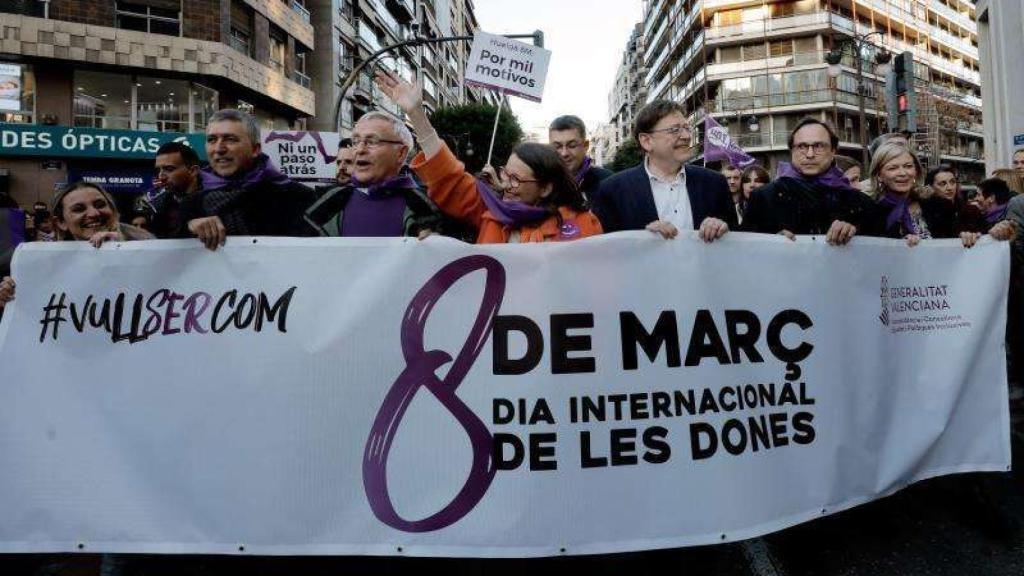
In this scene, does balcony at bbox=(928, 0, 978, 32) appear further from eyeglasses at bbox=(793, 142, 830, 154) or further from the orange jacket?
the orange jacket

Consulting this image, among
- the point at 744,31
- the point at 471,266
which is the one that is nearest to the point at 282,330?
the point at 471,266

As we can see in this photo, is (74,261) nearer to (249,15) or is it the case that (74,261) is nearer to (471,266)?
(471,266)

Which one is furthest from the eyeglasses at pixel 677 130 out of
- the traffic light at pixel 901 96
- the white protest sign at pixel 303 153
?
the traffic light at pixel 901 96

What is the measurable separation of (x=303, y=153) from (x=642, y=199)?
754 centimetres

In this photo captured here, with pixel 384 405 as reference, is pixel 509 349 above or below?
above

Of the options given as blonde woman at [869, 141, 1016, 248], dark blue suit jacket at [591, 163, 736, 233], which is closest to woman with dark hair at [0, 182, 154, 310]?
dark blue suit jacket at [591, 163, 736, 233]

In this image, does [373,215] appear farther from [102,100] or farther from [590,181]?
[102,100]

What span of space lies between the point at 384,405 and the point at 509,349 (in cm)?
50

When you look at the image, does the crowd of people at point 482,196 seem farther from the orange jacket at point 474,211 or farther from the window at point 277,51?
the window at point 277,51

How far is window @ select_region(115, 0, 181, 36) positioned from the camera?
59.5 feet

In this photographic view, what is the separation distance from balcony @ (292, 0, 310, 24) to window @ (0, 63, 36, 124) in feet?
35.5

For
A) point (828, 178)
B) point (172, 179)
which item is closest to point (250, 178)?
point (172, 179)

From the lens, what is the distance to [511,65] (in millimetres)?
6863

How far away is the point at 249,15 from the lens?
21438 millimetres
